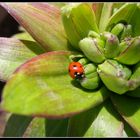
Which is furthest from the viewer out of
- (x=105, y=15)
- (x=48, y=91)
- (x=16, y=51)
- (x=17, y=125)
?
(x=17, y=125)

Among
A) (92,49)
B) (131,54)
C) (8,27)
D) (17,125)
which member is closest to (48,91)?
(92,49)

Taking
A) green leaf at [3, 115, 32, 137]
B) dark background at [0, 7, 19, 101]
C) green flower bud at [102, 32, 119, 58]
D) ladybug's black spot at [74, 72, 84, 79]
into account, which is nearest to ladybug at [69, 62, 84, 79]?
ladybug's black spot at [74, 72, 84, 79]

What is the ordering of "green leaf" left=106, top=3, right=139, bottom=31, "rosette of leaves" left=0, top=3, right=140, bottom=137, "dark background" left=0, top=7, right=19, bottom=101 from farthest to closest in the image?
"dark background" left=0, top=7, right=19, bottom=101 < "green leaf" left=106, top=3, right=139, bottom=31 < "rosette of leaves" left=0, top=3, right=140, bottom=137

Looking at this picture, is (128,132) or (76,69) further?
(128,132)

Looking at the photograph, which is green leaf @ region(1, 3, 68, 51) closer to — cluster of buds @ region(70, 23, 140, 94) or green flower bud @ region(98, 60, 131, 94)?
cluster of buds @ region(70, 23, 140, 94)

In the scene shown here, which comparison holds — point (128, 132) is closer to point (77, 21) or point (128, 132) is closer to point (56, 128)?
point (56, 128)

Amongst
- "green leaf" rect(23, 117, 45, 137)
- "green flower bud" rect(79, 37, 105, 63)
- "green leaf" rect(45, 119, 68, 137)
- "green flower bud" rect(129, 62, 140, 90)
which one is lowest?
"green leaf" rect(23, 117, 45, 137)
